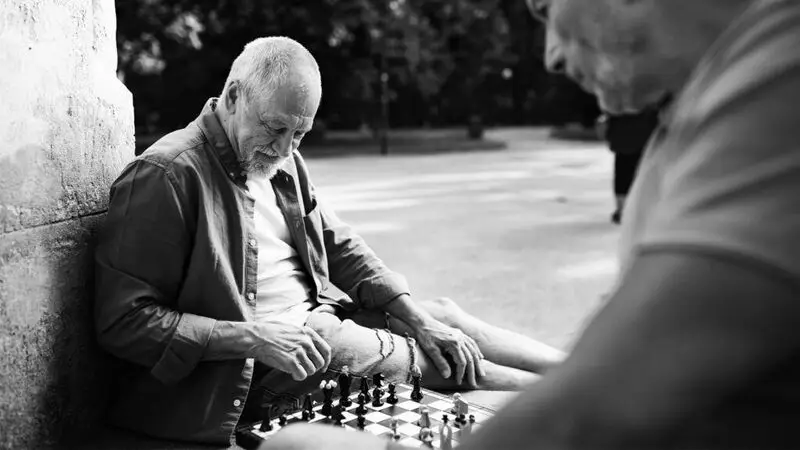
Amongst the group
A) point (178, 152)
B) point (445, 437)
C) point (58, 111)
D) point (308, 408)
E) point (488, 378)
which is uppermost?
point (58, 111)

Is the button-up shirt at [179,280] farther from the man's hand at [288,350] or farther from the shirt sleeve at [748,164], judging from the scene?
the shirt sleeve at [748,164]

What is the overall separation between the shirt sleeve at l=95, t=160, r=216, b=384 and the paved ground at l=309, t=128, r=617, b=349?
118 centimetres

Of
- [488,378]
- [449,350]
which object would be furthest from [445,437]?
[488,378]

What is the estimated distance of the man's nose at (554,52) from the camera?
84cm

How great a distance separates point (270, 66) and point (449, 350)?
3.65 feet

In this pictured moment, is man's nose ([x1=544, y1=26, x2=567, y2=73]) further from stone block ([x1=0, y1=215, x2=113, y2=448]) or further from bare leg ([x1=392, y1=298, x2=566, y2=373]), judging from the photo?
bare leg ([x1=392, y1=298, x2=566, y2=373])

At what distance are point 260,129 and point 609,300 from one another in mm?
1910

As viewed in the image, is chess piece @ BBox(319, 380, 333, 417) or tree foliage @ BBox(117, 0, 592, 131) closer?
chess piece @ BBox(319, 380, 333, 417)

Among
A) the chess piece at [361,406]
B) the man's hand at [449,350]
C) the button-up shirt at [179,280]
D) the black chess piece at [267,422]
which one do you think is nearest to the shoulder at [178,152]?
the button-up shirt at [179,280]

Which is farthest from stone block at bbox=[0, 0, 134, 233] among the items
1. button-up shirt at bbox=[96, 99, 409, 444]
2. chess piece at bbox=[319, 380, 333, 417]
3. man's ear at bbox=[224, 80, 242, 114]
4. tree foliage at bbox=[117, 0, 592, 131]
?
tree foliage at bbox=[117, 0, 592, 131]

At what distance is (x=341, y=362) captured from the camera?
102 inches

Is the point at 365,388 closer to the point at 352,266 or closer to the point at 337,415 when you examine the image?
the point at 337,415

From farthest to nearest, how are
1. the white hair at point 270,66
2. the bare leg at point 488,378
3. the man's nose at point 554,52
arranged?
the bare leg at point 488,378 → the white hair at point 270,66 → the man's nose at point 554,52

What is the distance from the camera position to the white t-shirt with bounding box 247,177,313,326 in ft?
8.61
